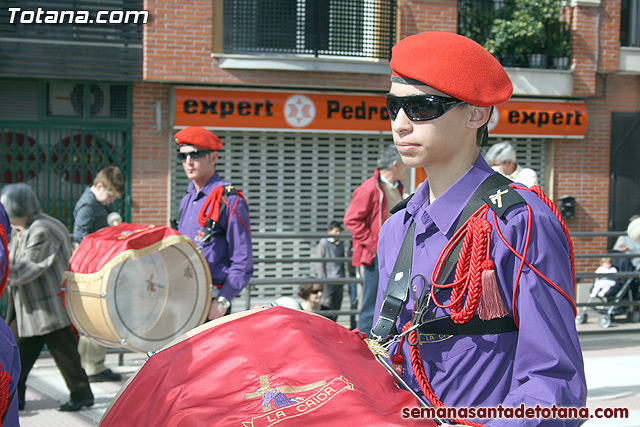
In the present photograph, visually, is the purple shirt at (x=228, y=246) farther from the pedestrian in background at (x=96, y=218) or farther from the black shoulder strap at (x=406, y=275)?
the black shoulder strap at (x=406, y=275)

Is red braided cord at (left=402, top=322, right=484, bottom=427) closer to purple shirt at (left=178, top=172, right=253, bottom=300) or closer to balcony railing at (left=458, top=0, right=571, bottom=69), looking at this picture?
purple shirt at (left=178, top=172, right=253, bottom=300)

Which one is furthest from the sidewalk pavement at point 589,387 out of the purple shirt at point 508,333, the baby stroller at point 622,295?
the purple shirt at point 508,333

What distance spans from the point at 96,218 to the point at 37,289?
4.61 ft

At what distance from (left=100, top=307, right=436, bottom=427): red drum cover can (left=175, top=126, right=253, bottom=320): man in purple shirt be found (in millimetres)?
3530

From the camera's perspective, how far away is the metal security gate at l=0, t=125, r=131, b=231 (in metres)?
12.0

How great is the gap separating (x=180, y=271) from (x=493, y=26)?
37.0 feet

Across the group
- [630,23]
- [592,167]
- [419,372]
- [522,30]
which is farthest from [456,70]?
[630,23]

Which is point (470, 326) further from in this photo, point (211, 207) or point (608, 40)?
point (608, 40)

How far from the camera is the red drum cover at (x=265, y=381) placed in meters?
1.78

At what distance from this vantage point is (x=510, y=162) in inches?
289

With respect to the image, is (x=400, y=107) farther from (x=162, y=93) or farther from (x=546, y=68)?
(x=546, y=68)

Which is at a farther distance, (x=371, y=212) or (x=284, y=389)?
(x=371, y=212)

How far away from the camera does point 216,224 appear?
19.0ft

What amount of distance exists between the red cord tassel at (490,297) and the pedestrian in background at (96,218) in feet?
20.6
